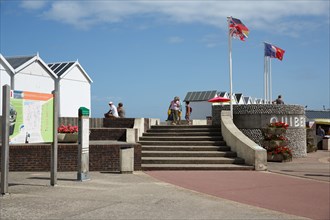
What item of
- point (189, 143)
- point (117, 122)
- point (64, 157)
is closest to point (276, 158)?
point (189, 143)

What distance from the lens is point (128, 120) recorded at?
19781 millimetres

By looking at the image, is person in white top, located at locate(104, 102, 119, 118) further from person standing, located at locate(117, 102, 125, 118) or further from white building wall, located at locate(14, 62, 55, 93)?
white building wall, located at locate(14, 62, 55, 93)

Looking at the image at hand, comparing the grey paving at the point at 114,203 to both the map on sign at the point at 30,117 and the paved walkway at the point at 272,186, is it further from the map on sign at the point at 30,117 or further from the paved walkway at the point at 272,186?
the map on sign at the point at 30,117

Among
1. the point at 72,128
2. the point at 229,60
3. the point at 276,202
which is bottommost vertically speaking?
the point at 276,202

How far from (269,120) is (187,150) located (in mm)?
4454

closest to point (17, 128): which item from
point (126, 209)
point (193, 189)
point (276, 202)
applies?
point (126, 209)

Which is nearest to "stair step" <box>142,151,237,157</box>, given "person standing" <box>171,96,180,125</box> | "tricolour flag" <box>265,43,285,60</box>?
"person standing" <box>171,96,180,125</box>

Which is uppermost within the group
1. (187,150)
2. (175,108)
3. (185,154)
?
(175,108)

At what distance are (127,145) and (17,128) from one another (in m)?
4.97

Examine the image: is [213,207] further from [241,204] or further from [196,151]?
[196,151]

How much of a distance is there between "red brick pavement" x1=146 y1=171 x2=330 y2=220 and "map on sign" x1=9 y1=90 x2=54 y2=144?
3.55 metres

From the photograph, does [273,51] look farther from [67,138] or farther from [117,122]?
[67,138]

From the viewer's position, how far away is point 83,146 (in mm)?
11562

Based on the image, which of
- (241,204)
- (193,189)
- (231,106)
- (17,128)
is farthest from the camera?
(231,106)
